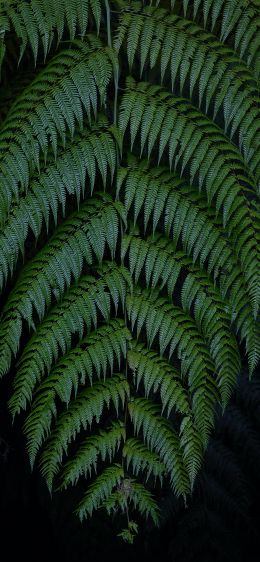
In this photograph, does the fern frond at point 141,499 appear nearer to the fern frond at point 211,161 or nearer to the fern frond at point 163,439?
the fern frond at point 163,439

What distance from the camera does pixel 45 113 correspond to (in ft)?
5.44

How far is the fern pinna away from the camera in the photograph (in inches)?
66.2

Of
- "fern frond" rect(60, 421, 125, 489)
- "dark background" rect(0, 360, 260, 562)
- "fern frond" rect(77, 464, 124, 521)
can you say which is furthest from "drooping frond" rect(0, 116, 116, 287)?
"dark background" rect(0, 360, 260, 562)

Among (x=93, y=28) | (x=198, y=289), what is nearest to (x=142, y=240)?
(x=198, y=289)

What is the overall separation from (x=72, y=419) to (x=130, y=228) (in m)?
0.60

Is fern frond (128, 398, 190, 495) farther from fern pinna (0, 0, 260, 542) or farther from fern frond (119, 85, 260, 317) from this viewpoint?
fern frond (119, 85, 260, 317)

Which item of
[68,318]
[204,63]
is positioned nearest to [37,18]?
[204,63]

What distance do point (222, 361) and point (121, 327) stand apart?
0.32m

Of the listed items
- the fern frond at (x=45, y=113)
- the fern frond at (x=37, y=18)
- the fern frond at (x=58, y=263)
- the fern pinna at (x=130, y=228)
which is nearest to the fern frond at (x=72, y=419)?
the fern pinna at (x=130, y=228)

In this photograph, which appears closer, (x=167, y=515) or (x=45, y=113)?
(x=45, y=113)

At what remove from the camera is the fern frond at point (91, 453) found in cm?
175

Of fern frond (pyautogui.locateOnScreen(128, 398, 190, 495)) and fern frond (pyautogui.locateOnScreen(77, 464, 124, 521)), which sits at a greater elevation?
fern frond (pyautogui.locateOnScreen(128, 398, 190, 495))

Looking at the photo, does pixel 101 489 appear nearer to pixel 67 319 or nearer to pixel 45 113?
pixel 67 319

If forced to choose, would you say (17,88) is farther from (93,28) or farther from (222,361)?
(222,361)
